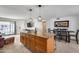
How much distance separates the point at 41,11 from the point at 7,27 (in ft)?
5.05

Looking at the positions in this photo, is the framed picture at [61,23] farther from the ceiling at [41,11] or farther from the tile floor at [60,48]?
the tile floor at [60,48]

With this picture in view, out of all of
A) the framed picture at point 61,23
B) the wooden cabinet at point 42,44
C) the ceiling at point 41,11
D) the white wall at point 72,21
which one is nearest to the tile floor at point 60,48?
the wooden cabinet at point 42,44

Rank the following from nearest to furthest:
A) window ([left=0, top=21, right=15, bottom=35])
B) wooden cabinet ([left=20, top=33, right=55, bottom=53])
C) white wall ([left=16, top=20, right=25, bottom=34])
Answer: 1. wooden cabinet ([left=20, top=33, right=55, bottom=53])
2. window ([left=0, top=21, right=15, bottom=35])
3. white wall ([left=16, top=20, right=25, bottom=34])

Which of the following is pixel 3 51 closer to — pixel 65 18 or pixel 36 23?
pixel 36 23

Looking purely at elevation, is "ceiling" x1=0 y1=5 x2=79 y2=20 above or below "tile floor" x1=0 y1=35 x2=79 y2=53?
above

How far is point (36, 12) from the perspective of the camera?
4.00 metres

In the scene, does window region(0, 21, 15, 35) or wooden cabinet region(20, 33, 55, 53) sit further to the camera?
window region(0, 21, 15, 35)

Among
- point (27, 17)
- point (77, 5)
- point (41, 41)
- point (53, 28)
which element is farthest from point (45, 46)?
point (77, 5)

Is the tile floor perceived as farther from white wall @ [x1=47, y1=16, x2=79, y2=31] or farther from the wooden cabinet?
white wall @ [x1=47, y1=16, x2=79, y2=31]

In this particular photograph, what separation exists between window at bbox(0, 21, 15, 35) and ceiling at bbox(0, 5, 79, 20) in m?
0.23

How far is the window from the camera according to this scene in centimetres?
328

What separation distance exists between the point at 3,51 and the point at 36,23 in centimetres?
162

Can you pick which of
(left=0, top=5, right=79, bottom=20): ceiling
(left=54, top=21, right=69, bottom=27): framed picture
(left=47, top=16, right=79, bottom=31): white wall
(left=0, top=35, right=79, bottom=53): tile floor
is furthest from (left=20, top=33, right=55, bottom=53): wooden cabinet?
(left=0, top=5, right=79, bottom=20): ceiling
